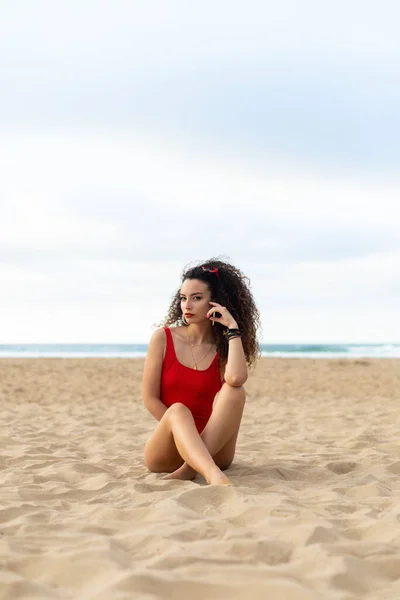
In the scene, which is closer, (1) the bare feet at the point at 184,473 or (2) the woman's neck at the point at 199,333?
(1) the bare feet at the point at 184,473

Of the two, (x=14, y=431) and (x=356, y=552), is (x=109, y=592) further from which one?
(x=14, y=431)

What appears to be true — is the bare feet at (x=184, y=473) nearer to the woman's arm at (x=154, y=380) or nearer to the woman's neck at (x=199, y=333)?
the woman's arm at (x=154, y=380)

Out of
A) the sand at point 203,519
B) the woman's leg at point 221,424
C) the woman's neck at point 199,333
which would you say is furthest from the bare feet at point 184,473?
the woman's neck at point 199,333

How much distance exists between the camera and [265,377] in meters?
14.9

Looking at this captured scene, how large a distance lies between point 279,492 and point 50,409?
239 inches

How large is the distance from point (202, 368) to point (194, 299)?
1.50 ft

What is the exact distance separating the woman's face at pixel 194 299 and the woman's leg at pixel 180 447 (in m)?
0.71

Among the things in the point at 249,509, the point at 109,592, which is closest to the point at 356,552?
the point at 249,509

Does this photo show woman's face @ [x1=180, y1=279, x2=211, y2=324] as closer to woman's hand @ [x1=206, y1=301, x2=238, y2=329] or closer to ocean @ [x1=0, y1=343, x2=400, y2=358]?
woman's hand @ [x1=206, y1=301, x2=238, y2=329]

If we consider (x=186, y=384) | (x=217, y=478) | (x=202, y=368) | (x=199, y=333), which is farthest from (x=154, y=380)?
(x=217, y=478)

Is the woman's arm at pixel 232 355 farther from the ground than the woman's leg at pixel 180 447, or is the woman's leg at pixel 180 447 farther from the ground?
the woman's arm at pixel 232 355

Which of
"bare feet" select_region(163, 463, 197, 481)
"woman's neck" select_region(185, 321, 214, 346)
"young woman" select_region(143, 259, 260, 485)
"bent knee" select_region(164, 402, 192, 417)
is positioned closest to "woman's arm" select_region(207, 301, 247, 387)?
"young woman" select_region(143, 259, 260, 485)

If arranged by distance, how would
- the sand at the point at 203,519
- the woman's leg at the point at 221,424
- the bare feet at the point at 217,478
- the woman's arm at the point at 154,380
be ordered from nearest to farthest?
1. the sand at the point at 203,519
2. the bare feet at the point at 217,478
3. the woman's leg at the point at 221,424
4. the woman's arm at the point at 154,380

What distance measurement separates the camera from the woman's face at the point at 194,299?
4312mm
